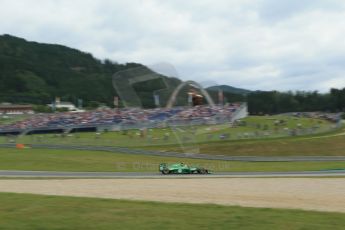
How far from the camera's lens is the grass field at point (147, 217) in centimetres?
1123

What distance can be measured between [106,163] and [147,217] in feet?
121

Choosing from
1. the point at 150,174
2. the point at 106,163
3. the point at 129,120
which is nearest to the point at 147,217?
the point at 150,174

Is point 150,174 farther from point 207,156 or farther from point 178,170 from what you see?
point 207,156

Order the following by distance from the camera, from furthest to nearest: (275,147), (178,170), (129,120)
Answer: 1. (129,120)
2. (275,147)
3. (178,170)

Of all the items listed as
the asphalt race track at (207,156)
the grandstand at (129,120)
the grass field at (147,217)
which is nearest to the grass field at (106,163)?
the asphalt race track at (207,156)

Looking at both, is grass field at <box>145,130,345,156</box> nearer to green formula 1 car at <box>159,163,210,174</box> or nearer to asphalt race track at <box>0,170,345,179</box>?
green formula 1 car at <box>159,163,210,174</box>

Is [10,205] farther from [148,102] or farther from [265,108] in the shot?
[265,108]

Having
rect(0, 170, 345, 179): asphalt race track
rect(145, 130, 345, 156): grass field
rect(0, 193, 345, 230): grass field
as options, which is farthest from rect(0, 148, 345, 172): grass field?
rect(0, 193, 345, 230): grass field

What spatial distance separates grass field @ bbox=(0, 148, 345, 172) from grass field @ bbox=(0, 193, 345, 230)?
28318 millimetres

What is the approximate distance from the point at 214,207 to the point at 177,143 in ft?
154

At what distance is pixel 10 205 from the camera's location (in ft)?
47.4

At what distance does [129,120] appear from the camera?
8638cm

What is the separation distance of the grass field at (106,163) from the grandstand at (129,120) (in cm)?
1753

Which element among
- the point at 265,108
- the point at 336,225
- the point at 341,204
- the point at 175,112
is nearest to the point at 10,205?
the point at 336,225
